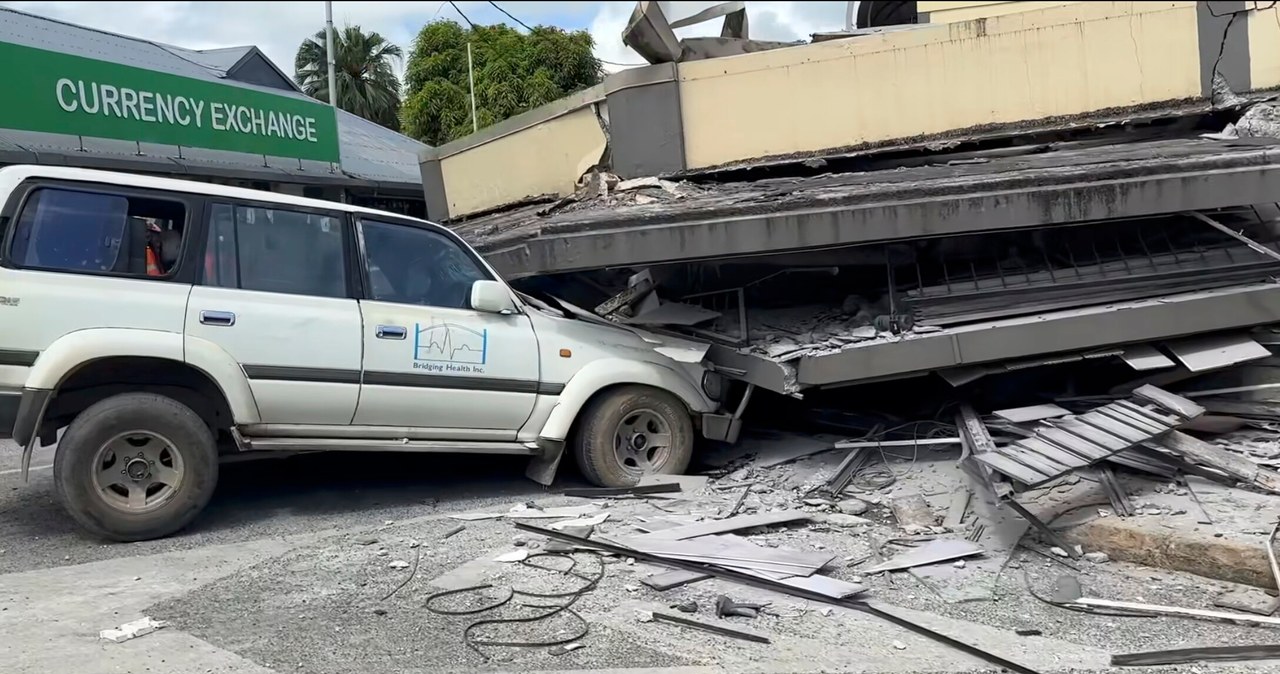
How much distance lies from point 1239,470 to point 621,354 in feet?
12.1

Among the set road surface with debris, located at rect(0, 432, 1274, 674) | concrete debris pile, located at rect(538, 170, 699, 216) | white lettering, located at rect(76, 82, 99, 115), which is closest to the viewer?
road surface with debris, located at rect(0, 432, 1274, 674)

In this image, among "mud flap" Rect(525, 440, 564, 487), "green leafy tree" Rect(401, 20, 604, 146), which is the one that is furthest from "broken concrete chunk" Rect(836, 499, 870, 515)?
"green leafy tree" Rect(401, 20, 604, 146)

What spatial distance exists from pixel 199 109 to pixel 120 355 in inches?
303

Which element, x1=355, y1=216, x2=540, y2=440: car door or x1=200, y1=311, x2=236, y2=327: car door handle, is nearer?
x1=200, y1=311, x2=236, y2=327: car door handle

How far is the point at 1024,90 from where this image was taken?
8.12 meters

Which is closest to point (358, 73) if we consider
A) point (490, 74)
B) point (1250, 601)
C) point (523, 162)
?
point (490, 74)

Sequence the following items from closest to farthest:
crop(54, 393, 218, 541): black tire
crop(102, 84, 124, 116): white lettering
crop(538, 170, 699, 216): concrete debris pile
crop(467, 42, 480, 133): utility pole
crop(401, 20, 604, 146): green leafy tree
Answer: crop(54, 393, 218, 541): black tire, crop(538, 170, 699, 216): concrete debris pile, crop(102, 84, 124, 116): white lettering, crop(467, 42, 480, 133): utility pole, crop(401, 20, 604, 146): green leafy tree

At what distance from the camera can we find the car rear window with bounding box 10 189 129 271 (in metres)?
5.00

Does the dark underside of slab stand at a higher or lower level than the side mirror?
higher

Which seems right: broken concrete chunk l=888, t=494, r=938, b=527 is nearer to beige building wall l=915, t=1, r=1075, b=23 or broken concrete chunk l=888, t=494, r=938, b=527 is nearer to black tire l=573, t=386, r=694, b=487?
black tire l=573, t=386, r=694, b=487

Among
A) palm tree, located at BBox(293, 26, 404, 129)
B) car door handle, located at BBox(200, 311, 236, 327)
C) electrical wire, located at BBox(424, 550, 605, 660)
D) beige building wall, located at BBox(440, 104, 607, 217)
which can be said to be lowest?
electrical wire, located at BBox(424, 550, 605, 660)

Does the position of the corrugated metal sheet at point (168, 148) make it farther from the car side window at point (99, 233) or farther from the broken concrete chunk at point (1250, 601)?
the broken concrete chunk at point (1250, 601)

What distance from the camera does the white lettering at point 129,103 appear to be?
10.7 meters

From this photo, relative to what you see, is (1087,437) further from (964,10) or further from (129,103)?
(129,103)
